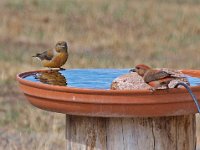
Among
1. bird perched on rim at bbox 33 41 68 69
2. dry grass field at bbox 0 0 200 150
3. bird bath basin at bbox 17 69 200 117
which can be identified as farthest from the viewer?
dry grass field at bbox 0 0 200 150

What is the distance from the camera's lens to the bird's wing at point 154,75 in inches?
152

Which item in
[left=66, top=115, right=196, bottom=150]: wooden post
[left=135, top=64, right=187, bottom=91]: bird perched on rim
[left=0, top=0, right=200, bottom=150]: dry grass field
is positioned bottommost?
[left=0, top=0, right=200, bottom=150]: dry grass field

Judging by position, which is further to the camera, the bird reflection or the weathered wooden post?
the bird reflection

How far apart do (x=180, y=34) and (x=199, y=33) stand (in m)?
0.56

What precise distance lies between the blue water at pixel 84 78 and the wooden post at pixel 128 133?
24cm

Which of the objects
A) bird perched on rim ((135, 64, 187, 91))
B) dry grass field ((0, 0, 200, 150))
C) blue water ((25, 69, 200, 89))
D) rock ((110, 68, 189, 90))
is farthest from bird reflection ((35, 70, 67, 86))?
dry grass field ((0, 0, 200, 150))

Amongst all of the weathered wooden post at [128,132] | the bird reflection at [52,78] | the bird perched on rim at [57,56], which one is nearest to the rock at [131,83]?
the weathered wooden post at [128,132]

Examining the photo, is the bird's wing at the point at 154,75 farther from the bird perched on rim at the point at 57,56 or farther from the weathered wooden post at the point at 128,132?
the bird perched on rim at the point at 57,56

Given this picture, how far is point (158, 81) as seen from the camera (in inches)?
151

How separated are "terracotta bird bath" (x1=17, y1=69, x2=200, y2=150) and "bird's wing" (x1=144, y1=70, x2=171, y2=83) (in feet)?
0.28

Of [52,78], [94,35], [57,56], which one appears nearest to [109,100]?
[52,78]

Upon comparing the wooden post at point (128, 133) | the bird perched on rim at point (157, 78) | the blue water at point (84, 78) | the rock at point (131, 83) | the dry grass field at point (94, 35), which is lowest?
the dry grass field at point (94, 35)

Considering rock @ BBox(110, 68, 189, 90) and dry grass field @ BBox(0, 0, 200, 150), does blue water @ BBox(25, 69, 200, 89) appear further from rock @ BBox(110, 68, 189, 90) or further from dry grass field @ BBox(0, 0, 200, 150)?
dry grass field @ BBox(0, 0, 200, 150)

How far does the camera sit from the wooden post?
3.98 meters
